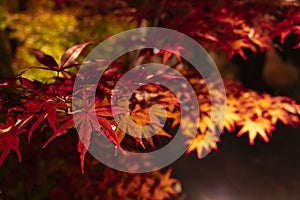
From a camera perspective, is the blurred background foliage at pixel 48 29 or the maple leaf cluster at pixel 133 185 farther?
the blurred background foliage at pixel 48 29

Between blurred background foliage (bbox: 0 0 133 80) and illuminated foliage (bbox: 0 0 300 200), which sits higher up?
illuminated foliage (bbox: 0 0 300 200)

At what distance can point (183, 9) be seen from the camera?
3.15m

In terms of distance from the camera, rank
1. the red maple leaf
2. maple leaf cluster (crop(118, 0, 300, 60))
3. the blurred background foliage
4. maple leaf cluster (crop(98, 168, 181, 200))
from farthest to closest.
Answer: the blurred background foliage, maple leaf cluster (crop(98, 168, 181, 200)), maple leaf cluster (crop(118, 0, 300, 60)), the red maple leaf

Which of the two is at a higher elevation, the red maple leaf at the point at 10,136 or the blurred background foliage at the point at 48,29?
the red maple leaf at the point at 10,136

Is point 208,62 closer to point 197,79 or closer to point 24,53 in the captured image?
point 197,79

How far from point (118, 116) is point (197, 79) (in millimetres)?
2026

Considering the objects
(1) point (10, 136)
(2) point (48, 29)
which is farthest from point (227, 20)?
(2) point (48, 29)

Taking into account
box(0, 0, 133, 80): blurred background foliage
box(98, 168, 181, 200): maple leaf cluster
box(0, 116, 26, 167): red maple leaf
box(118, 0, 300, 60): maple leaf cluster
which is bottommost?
box(98, 168, 181, 200): maple leaf cluster

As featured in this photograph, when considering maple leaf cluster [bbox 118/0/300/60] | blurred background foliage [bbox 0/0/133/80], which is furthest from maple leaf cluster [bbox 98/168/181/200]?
blurred background foliage [bbox 0/0/133/80]

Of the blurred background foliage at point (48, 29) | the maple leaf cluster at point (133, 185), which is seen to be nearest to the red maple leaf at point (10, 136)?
the maple leaf cluster at point (133, 185)

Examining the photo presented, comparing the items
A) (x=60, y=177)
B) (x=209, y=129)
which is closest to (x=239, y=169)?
(x=209, y=129)

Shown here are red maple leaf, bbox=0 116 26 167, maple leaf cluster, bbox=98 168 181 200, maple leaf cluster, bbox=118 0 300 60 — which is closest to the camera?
red maple leaf, bbox=0 116 26 167

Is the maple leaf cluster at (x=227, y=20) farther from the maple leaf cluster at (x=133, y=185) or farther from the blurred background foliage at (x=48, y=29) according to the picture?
the blurred background foliage at (x=48, y=29)

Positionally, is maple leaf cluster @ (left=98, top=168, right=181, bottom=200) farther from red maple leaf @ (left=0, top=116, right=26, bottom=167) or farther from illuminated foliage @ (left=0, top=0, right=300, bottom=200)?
red maple leaf @ (left=0, top=116, right=26, bottom=167)
